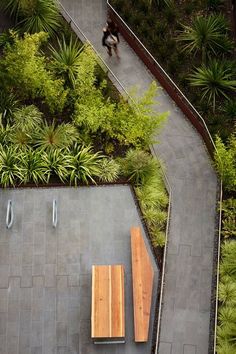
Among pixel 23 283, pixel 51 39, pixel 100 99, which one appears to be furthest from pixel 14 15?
pixel 23 283

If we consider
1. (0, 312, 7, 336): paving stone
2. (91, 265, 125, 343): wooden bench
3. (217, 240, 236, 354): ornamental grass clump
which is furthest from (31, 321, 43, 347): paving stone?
(217, 240, 236, 354): ornamental grass clump

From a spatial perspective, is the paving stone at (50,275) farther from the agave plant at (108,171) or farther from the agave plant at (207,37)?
the agave plant at (207,37)

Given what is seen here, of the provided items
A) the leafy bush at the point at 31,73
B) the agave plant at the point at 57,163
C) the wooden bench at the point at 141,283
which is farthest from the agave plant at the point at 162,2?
the wooden bench at the point at 141,283

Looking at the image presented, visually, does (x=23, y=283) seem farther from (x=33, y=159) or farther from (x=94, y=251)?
(x=33, y=159)

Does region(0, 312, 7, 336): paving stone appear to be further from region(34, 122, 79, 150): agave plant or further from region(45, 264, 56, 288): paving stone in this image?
region(34, 122, 79, 150): agave plant

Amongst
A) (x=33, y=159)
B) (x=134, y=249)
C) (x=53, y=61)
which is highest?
(x=53, y=61)

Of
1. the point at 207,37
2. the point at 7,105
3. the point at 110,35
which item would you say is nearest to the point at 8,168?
the point at 7,105
